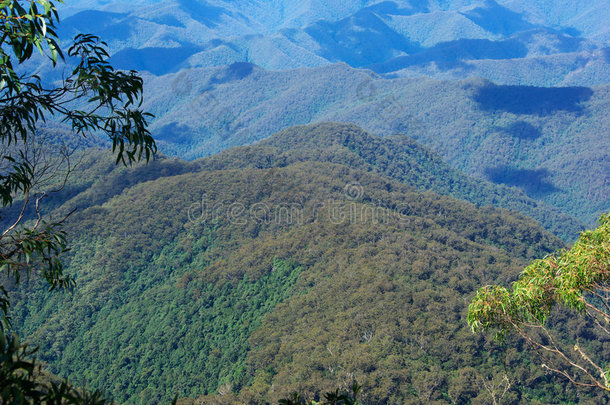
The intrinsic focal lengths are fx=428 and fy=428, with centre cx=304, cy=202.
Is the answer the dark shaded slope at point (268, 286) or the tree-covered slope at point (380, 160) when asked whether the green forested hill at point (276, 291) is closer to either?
the dark shaded slope at point (268, 286)

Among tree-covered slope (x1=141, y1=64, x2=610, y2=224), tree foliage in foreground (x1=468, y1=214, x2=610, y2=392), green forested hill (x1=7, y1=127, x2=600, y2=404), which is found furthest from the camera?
tree-covered slope (x1=141, y1=64, x2=610, y2=224)

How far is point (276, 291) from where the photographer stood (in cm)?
4606

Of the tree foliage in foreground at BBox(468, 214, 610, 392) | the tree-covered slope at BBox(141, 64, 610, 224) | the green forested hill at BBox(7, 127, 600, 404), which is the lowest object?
the tree-covered slope at BBox(141, 64, 610, 224)

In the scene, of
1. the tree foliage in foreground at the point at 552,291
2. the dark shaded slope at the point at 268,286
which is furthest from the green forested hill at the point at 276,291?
the tree foliage in foreground at the point at 552,291

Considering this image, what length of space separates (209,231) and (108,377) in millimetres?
22825

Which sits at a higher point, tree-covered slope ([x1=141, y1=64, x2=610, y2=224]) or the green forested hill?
the green forested hill

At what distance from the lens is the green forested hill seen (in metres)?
32.2

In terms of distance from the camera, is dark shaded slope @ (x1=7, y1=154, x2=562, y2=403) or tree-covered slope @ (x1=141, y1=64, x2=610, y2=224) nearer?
dark shaded slope @ (x1=7, y1=154, x2=562, y2=403)

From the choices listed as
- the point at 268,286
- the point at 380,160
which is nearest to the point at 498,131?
the point at 380,160

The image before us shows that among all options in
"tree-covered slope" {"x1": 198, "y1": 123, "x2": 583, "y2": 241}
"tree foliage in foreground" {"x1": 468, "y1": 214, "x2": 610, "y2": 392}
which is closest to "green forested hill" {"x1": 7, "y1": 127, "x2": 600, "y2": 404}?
"tree-covered slope" {"x1": 198, "y1": 123, "x2": 583, "y2": 241}

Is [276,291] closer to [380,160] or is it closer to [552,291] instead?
[552,291]

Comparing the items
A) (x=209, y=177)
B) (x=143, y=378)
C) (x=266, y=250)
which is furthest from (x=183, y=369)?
(x=209, y=177)

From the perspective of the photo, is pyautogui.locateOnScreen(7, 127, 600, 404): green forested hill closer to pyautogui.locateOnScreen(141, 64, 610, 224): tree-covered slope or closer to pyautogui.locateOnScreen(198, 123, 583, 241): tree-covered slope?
pyautogui.locateOnScreen(198, 123, 583, 241): tree-covered slope

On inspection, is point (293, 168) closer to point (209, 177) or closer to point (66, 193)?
point (209, 177)
